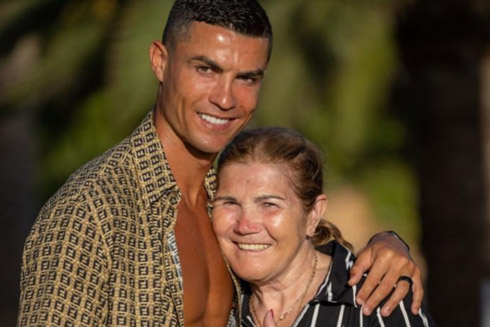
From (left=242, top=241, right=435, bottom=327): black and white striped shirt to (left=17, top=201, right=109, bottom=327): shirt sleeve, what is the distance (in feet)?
3.09

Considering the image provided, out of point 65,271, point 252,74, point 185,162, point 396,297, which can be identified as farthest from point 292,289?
point 65,271

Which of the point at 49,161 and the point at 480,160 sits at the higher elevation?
the point at 480,160

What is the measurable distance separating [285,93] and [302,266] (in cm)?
478

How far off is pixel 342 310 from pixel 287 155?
59cm

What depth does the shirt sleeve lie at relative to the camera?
11.4 feet

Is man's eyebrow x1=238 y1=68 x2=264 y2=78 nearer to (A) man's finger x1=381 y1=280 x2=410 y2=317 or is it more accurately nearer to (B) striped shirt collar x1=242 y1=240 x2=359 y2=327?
(B) striped shirt collar x1=242 y1=240 x2=359 y2=327

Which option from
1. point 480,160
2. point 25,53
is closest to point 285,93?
point 480,160

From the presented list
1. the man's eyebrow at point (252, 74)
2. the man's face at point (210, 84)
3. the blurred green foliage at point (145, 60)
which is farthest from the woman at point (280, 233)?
the blurred green foliage at point (145, 60)

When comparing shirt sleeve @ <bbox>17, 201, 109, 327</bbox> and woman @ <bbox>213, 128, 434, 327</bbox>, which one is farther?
woman @ <bbox>213, 128, 434, 327</bbox>

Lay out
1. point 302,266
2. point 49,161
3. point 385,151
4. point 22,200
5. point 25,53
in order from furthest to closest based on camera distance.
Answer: point 385,151, point 49,161, point 22,200, point 25,53, point 302,266

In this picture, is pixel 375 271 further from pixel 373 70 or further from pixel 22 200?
pixel 22 200

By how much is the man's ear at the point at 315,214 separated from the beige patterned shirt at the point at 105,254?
62cm

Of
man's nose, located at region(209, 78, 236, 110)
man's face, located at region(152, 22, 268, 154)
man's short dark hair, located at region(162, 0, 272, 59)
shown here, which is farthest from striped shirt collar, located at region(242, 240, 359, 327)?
man's short dark hair, located at region(162, 0, 272, 59)

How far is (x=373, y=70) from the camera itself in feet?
32.0
